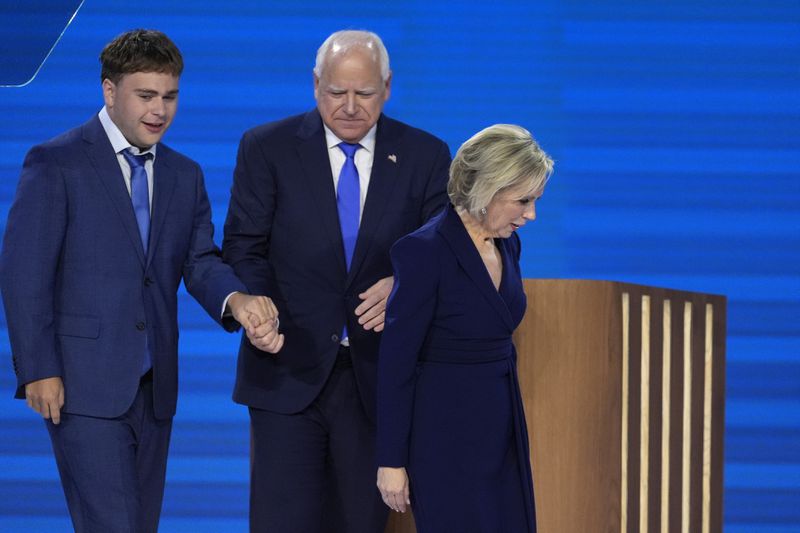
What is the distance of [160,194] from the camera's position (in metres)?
3.17

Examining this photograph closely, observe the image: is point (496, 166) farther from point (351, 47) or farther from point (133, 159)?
point (133, 159)

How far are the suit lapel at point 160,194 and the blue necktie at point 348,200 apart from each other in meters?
0.41

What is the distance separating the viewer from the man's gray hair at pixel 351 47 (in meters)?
3.22

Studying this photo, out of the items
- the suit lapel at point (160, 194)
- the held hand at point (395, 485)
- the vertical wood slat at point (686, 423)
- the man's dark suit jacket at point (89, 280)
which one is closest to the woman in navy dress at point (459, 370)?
the held hand at point (395, 485)

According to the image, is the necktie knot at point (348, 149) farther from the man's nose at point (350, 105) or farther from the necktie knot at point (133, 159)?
the necktie knot at point (133, 159)

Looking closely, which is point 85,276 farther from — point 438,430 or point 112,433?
point 438,430

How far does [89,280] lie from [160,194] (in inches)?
10.8

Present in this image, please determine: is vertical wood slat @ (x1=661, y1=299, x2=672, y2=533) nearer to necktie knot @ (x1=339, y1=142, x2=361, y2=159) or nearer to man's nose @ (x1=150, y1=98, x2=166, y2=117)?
necktie knot @ (x1=339, y1=142, x2=361, y2=159)

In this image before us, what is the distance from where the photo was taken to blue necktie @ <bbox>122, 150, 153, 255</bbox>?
314 cm

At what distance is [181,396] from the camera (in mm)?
4902

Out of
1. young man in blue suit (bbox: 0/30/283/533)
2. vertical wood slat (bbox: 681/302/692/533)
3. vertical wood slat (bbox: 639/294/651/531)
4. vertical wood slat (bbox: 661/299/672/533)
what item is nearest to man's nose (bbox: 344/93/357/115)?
young man in blue suit (bbox: 0/30/283/533)

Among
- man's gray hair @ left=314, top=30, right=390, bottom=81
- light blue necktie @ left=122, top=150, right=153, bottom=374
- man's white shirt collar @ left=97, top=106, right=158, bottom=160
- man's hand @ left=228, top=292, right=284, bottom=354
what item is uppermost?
man's gray hair @ left=314, top=30, right=390, bottom=81

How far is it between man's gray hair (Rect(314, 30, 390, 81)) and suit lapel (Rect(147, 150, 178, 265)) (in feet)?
1.44

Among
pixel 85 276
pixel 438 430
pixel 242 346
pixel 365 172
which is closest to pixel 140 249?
pixel 85 276
